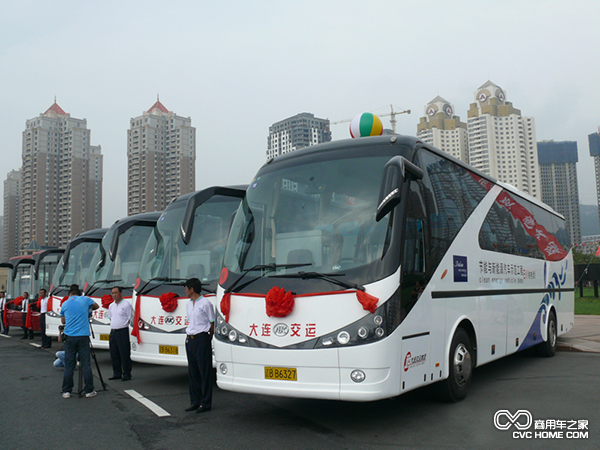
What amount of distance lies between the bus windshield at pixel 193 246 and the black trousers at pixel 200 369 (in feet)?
5.40

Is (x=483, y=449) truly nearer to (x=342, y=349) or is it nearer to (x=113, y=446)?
(x=342, y=349)

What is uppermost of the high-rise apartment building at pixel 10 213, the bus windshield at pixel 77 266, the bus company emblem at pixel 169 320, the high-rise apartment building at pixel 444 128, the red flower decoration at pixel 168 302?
the high-rise apartment building at pixel 444 128

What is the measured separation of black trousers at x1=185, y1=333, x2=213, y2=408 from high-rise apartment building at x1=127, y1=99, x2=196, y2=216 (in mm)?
88999

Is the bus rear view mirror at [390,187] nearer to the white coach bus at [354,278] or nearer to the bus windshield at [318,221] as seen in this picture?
the white coach bus at [354,278]

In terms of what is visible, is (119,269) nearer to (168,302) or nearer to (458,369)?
(168,302)

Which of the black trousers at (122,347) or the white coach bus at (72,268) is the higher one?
the white coach bus at (72,268)

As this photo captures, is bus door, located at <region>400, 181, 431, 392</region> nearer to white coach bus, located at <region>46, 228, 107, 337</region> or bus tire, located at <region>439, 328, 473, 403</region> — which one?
bus tire, located at <region>439, 328, 473, 403</region>

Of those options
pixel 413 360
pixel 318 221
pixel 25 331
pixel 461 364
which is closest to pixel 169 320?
pixel 318 221

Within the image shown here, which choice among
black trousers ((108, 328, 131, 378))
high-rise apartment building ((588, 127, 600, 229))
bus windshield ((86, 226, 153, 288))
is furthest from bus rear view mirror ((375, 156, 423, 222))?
high-rise apartment building ((588, 127, 600, 229))

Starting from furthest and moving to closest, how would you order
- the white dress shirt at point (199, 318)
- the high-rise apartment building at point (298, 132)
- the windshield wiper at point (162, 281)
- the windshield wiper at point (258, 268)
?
1. the high-rise apartment building at point (298, 132)
2. the windshield wiper at point (162, 281)
3. the white dress shirt at point (199, 318)
4. the windshield wiper at point (258, 268)

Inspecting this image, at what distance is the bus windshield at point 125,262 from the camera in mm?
11547

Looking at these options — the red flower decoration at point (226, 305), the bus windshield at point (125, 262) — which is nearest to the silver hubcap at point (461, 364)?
the red flower decoration at point (226, 305)

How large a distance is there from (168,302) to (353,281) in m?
3.93

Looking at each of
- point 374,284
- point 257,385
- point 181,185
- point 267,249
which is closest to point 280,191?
point 267,249
